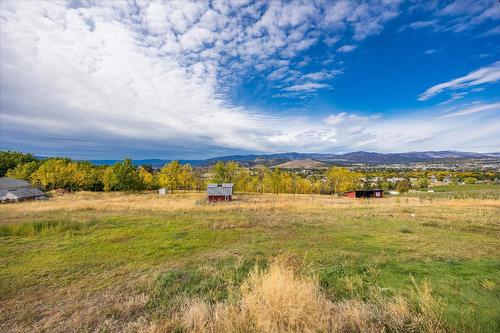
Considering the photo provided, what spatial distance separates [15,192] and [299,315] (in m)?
57.5

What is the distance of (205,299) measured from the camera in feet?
20.8

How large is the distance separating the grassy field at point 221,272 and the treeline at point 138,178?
44284 millimetres

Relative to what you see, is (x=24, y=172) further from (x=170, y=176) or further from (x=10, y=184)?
(x=170, y=176)

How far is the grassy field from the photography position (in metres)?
5.50

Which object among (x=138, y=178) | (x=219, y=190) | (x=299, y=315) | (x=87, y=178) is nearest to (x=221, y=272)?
(x=299, y=315)

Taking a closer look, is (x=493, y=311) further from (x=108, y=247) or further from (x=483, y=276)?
(x=108, y=247)

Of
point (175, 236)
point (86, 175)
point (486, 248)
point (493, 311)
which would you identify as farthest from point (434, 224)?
point (86, 175)

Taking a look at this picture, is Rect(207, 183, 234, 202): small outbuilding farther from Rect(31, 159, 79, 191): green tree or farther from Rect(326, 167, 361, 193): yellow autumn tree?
Rect(31, 159, 79, 191): green tree

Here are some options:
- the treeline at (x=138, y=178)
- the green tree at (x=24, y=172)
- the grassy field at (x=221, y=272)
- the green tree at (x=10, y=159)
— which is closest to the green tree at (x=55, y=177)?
the treeline at (x=138, y=178)

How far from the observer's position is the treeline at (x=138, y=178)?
58425 millimetres

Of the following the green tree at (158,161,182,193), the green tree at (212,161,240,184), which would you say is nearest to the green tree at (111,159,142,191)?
the green tree at (158,161,182,193)

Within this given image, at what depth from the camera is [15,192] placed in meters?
43.4

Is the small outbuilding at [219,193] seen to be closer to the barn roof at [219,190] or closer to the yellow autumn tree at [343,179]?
the barn roof at [219,190]

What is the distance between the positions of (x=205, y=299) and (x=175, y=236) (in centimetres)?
839
